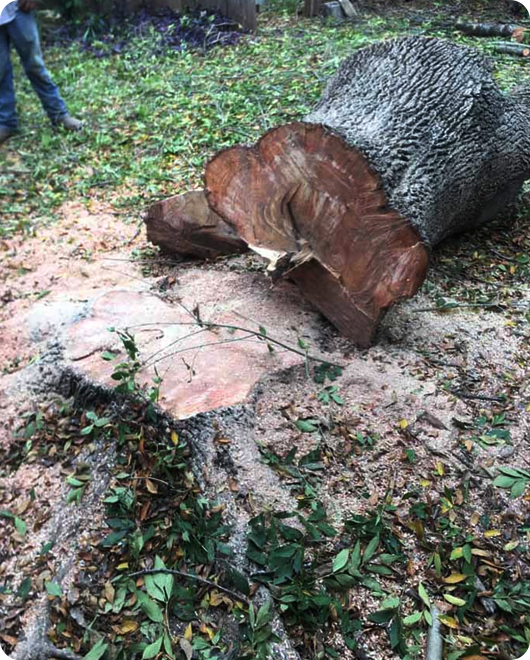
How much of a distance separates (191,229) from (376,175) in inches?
51.2

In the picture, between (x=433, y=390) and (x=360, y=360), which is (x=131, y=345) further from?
(x=433, y=390)

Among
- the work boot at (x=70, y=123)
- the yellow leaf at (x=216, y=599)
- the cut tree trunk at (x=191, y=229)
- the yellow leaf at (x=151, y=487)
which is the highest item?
the work boot at (x=70, y=123)

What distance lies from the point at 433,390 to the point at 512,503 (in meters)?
0.54

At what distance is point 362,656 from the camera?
67.3 inches

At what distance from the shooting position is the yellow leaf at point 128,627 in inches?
71.6

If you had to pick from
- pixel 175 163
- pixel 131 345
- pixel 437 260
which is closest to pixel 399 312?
pixel 437 260

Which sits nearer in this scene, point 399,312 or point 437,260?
point 399,312

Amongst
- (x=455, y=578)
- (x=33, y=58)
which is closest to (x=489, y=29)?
(x=33, y=58)

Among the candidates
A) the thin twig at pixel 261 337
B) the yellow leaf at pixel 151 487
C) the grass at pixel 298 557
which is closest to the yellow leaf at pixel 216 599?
the grass at pixel 298 557

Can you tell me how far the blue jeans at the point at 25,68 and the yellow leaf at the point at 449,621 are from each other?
5305 millimetres

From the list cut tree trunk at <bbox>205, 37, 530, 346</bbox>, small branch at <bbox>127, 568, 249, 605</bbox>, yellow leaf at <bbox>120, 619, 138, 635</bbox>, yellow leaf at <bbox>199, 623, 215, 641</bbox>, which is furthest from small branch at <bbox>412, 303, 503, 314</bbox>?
yellow leaf at <bbox>120, 619, 138, 635</bbox>

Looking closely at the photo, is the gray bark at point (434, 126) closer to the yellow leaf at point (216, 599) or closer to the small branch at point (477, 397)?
the small branch at point (477, 397)

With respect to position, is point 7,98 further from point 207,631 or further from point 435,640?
point 435,640

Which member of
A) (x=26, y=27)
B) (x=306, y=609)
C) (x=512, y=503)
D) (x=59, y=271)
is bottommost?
(x=512, y=503)
